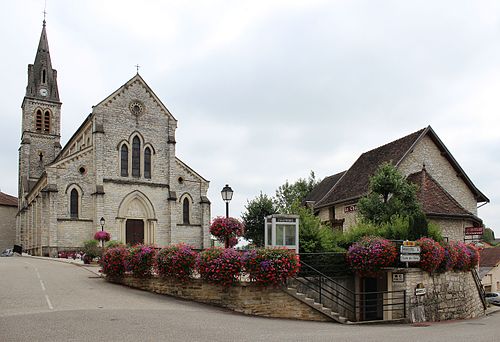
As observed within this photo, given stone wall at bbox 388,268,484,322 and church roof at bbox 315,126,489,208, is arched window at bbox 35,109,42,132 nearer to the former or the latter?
church roof at bbox 315,126,489,208

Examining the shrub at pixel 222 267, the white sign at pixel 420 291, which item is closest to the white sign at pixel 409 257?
the white sign at pixel 420 291

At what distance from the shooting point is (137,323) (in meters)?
11.6

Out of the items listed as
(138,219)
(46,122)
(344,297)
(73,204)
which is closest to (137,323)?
(344,297)

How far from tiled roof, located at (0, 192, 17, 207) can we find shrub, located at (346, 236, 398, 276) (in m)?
61.5

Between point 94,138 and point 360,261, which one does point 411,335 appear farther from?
point 94,138

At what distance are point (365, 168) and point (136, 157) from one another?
809 inches

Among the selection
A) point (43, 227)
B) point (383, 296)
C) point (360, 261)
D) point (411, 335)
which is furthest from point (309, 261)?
point (43, 227)

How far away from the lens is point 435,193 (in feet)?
95.1

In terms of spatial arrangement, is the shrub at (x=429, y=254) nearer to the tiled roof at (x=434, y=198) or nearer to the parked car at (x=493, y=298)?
the tiled roof at (x=434, y=198)

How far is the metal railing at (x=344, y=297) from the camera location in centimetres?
1709

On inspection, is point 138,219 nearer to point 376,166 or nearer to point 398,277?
point 376,166

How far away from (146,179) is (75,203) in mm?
6263

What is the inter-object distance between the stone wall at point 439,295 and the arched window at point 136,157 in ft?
97.2

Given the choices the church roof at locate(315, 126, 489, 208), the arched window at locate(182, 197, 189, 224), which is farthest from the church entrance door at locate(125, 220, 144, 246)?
the church roof at locate(315, 126, 489, 208)
